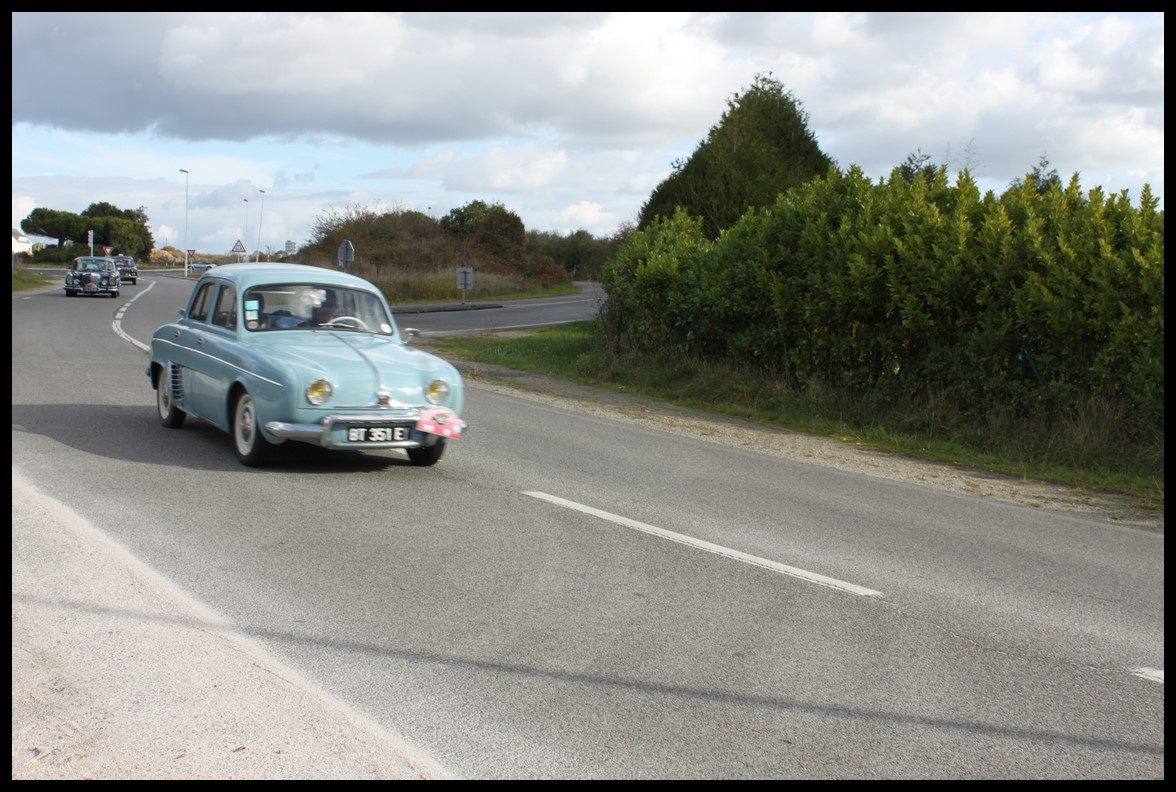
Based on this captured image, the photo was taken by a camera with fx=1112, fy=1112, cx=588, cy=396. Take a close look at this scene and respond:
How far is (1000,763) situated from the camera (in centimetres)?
390

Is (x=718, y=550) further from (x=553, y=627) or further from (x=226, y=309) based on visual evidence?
(x=226, y=309)

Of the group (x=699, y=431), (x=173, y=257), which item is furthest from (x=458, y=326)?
(x=173, y=257)

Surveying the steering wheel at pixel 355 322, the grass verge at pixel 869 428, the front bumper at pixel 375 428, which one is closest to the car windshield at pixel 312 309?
the steering wheel at pixel 355 322

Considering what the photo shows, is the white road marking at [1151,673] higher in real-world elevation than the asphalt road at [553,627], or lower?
higher

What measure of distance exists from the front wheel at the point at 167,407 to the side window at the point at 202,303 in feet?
1.90

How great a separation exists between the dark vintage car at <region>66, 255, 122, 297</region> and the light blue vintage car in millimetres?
37564

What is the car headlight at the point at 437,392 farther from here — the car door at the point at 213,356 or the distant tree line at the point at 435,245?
the distant tree line at the point at 435,245

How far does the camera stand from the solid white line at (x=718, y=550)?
6.23 meters

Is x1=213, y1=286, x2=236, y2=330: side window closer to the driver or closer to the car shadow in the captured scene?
the driver

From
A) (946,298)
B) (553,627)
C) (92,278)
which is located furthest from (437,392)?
(92,278)

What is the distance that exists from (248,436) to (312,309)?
1.58 m

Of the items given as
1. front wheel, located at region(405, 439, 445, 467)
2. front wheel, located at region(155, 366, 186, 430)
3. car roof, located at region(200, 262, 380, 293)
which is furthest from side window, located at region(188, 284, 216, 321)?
front wheel, located at region(405, 439, 445, 467)

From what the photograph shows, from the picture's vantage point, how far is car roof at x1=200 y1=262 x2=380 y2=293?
10.2 metres

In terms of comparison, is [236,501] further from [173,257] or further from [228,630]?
[173,257]
